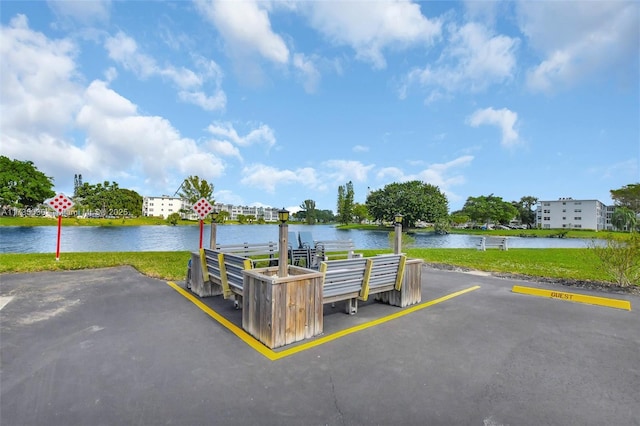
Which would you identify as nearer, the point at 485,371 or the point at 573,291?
the point at 485,371

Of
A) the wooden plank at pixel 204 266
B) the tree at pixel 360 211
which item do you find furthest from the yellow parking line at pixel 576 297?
the tree at pixel 360 211

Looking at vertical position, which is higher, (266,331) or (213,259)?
(213,259)

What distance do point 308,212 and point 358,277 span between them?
124895mm

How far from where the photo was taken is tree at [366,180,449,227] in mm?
56750

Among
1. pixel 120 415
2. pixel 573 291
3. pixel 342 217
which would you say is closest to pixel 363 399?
pixel 120 415

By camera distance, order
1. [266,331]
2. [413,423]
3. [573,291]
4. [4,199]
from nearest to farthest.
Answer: [413,423], [266,331], [573,291], [4,199]

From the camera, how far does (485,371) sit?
3428mm

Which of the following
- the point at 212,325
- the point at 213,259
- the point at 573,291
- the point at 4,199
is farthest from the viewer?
the point at 4,199

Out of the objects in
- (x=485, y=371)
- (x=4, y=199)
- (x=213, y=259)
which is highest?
(x=4, y=199)

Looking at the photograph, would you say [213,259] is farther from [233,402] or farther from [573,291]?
[573,291]

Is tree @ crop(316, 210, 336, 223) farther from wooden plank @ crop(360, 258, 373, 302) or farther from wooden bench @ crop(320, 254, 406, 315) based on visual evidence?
wooden plank @ crop(360, 258, 373, 302)

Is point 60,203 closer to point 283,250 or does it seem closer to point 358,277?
point 283,250

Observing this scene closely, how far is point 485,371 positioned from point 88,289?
25.9 ft

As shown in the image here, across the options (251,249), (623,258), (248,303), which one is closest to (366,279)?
(248,303)
